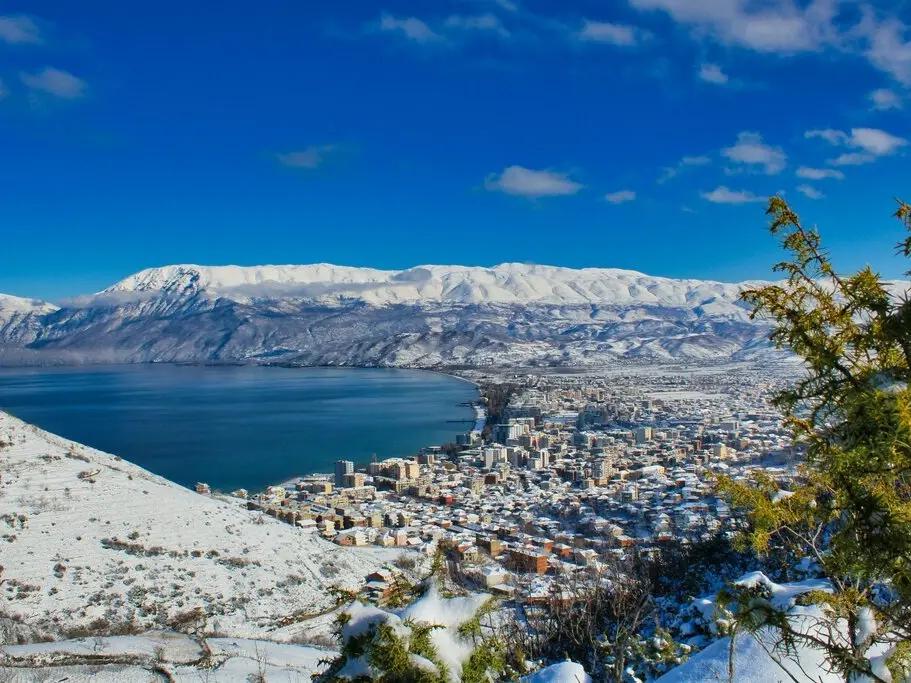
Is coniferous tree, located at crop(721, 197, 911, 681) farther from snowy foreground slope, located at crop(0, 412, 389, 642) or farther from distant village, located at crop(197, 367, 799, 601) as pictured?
snowy foreground slope, located at crop(0, 412, 389, 642)

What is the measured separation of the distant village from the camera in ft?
42.3

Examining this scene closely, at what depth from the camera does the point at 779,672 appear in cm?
256

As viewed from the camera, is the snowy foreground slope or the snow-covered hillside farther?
the snow-covered hillside

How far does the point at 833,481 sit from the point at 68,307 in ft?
719

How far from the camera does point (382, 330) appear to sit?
433ft

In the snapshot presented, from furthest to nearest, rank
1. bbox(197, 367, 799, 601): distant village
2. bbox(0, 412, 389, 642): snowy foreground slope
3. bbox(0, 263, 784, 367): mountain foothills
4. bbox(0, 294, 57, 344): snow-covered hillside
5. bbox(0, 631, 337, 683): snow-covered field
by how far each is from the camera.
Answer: bbox(0, 294, 57, 344): snow-covered hillside → bbox(0, 263, 784, 367): mountain foothills → bbox(197, 367, 799, 601): distant village → bbox(0, 412, 389, 642): snowy foreground slope → bbox(0, 631, 337, 683): snow-covered field

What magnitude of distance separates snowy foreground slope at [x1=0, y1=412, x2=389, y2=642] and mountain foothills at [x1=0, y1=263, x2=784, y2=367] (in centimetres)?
7750

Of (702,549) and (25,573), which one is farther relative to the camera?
(25,573)

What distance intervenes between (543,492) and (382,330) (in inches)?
4489

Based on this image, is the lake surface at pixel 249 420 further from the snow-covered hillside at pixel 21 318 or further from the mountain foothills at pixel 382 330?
the snow-covered hillside at pixel 21 318

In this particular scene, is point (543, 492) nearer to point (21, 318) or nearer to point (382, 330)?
point (382, 330)

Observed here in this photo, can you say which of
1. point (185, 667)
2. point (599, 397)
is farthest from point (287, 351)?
point (185, 667)

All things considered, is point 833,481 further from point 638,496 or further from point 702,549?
point 638,496

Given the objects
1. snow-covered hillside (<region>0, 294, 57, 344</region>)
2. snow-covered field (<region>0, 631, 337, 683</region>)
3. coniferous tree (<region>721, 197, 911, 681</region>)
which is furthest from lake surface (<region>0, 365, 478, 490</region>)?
snow-covered hillside (<region>0, 294, 57, 344</region>)
